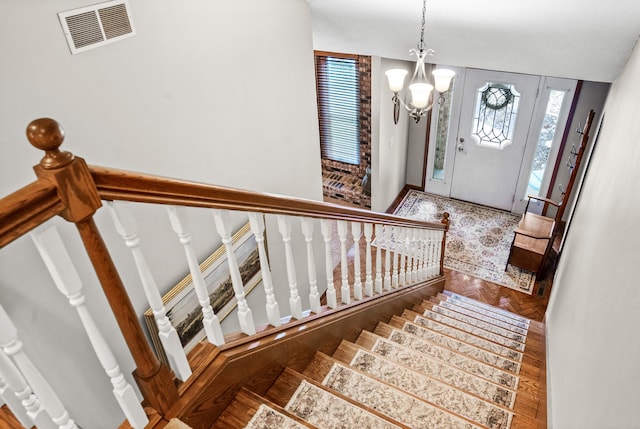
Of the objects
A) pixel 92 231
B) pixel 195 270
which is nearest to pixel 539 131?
pixel 195 270

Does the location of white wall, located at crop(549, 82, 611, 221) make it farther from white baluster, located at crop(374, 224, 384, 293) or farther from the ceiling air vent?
the ceiling air vent

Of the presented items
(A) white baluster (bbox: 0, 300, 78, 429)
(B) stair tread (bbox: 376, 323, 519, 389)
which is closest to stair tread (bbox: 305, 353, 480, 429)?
(B) stair tread (bbox: 376, 323, 519, 389)

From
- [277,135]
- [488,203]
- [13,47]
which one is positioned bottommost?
[488,203]

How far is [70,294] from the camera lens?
0.98 metres

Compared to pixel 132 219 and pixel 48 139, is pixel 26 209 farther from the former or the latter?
pixel 132 219

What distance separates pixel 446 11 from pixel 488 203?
12.4ft

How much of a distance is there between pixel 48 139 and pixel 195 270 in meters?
0.63

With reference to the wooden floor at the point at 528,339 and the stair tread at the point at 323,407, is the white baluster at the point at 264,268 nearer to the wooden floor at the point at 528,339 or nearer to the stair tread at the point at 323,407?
the stair tread at the point at 323,407

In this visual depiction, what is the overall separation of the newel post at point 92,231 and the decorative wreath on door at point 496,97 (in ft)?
17.6

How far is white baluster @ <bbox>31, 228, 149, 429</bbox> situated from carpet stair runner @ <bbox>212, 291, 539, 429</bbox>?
40cm

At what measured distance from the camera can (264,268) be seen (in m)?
1.70

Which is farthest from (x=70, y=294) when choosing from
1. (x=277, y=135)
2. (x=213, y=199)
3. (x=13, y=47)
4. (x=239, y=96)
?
(x=277, y=135)

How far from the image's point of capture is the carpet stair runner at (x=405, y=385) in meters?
1.68

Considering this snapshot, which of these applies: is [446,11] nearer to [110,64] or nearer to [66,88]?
[110,64]
